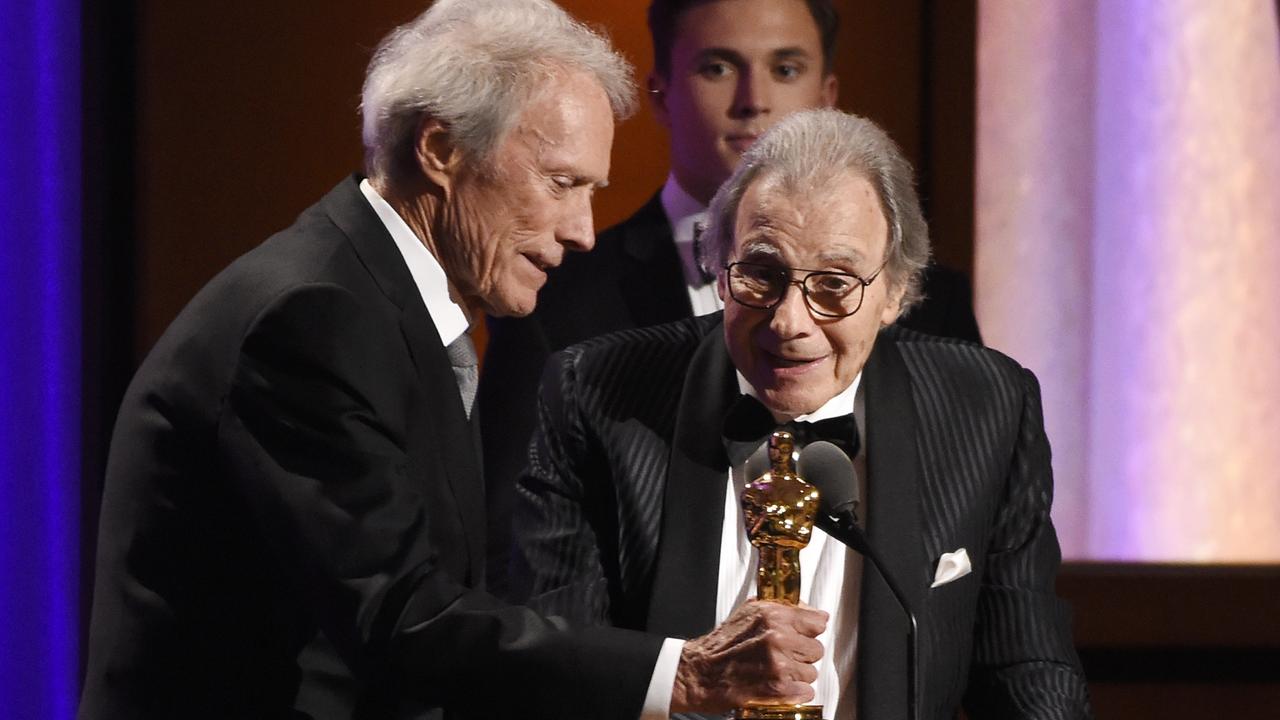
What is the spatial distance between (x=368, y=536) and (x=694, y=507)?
1.64 ft

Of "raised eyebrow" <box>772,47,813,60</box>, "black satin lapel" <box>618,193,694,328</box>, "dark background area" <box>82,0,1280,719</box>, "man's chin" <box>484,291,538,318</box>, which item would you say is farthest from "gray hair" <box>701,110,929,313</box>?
"dark background area" <box>82,0,1280,719</box>

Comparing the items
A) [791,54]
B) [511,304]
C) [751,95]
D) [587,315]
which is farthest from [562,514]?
[791,54]

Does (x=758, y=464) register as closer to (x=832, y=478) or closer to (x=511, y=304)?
(x=832, y=478)

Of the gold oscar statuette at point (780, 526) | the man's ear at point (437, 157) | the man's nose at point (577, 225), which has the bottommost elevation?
the gold oscar statuette at point (780, 526)

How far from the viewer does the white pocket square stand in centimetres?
193

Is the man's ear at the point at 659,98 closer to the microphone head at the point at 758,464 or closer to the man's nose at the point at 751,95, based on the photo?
the man's nose at the point at 751,95

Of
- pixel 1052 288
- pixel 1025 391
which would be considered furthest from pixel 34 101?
pixel 1052 288

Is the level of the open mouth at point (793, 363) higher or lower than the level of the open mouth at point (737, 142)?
lower

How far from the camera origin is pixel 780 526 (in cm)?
141

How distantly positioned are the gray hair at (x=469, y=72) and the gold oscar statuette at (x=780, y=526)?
0.59 meters

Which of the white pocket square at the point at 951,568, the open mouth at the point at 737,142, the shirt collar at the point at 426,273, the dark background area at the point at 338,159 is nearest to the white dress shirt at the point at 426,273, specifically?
the shirt collar at the point at 426,273

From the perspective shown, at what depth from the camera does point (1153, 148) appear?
3.57m

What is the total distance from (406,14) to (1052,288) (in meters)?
1.49

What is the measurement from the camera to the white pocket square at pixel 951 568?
193cm
